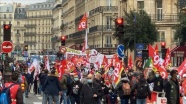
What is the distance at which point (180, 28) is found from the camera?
47594 mm

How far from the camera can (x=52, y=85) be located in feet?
75.1

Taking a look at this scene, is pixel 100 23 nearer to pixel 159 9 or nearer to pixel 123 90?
pixel 159 9

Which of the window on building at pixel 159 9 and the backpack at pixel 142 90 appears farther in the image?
the window on building at pixel 159 9

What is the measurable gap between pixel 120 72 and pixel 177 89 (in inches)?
269

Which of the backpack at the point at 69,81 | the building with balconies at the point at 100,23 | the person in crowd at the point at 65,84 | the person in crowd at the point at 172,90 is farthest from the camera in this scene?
the building with balconies at the point at 100,23

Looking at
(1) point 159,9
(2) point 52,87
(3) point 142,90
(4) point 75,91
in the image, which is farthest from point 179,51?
(3) point 142,90

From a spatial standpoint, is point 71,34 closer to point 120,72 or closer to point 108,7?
point 108,7

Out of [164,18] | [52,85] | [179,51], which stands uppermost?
[164,18]

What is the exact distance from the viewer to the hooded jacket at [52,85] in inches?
898

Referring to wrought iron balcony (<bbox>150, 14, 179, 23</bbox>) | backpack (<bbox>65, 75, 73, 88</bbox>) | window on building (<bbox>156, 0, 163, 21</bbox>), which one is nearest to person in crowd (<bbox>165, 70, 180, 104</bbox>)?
backpack (<bbox>65, 75, 73, 88</bbox>)

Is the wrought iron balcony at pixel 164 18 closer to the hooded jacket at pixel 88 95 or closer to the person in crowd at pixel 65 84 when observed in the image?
the person in crowd at pixel 65 84

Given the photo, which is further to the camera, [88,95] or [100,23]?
[100,23]

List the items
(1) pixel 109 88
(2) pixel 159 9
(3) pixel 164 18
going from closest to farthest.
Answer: (1) pixel 109 88 < (3) pixel 164 18 < (2) pixel 159 9

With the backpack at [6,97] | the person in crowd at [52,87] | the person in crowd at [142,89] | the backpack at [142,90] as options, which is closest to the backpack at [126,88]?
the person in crowd at [142,89]
